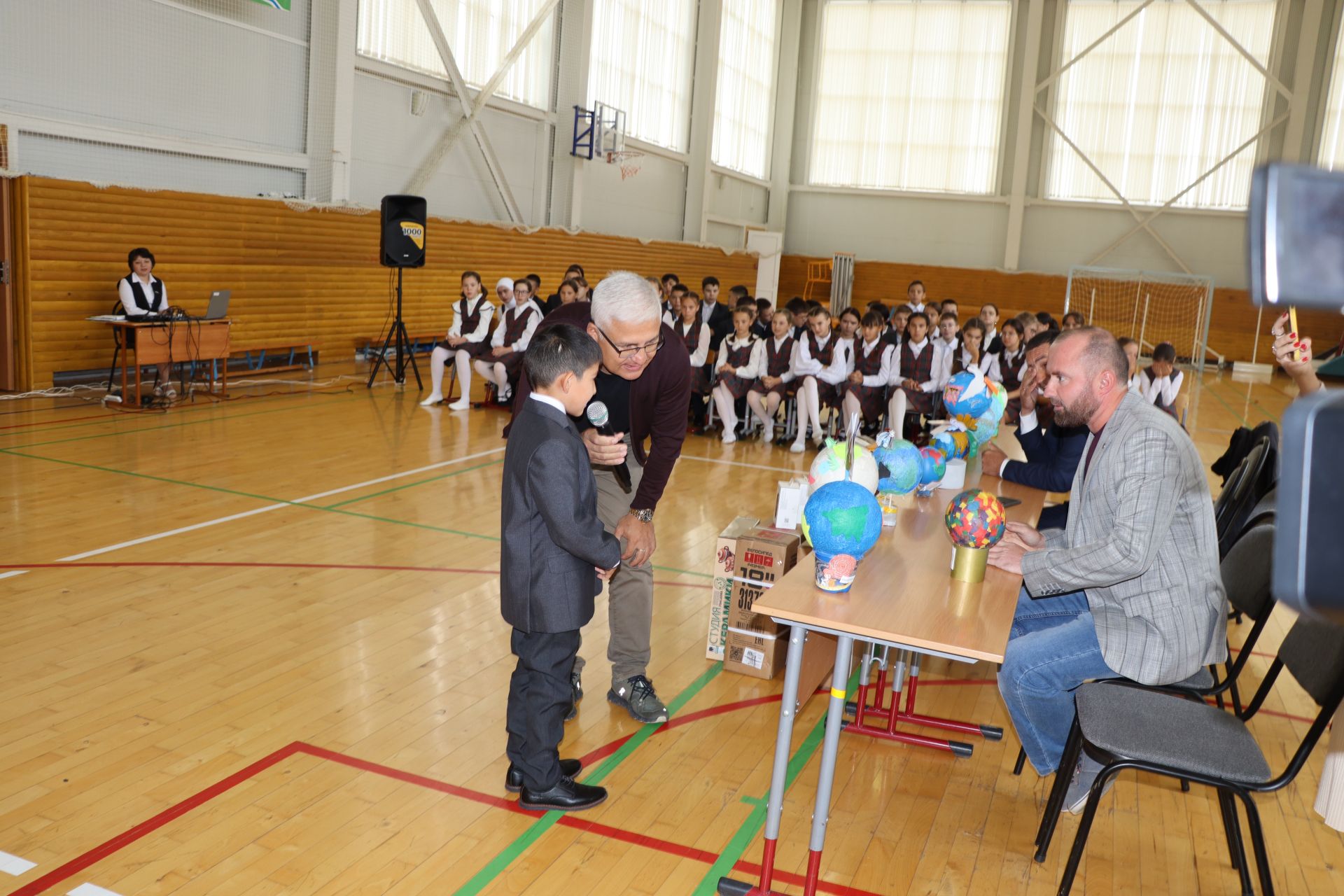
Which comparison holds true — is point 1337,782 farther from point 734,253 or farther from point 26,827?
point 734,253

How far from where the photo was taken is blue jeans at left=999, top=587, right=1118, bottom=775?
3297 millimetres

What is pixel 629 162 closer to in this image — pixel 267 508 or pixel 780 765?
pixel 267 508

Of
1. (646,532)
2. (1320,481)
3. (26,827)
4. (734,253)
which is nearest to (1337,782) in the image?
(646,532)

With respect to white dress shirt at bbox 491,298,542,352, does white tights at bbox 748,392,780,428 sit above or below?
below

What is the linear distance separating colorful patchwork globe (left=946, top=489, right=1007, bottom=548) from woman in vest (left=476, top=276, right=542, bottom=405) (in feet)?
27.5

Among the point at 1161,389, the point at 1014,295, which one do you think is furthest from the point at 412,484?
the point at 1014,295

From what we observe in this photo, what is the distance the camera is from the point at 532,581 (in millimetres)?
3135

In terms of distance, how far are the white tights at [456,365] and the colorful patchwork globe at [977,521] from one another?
8.64 metres

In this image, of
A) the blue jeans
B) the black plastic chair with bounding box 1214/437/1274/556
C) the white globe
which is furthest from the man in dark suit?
the blue jeans

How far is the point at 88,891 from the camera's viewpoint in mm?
2705

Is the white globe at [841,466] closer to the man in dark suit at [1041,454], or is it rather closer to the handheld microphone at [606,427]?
the handheld microphone at [606,427]

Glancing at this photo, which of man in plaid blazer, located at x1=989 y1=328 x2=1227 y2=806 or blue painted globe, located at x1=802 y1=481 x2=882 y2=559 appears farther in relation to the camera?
man in plaid blazer, located at x1=989 y1=328 x2=1227 y2=806

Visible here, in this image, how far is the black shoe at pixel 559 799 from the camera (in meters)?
3.30

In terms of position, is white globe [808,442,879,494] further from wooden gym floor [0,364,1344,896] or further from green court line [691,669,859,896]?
Answer: wooden gym floor [0,364,1344,896]
